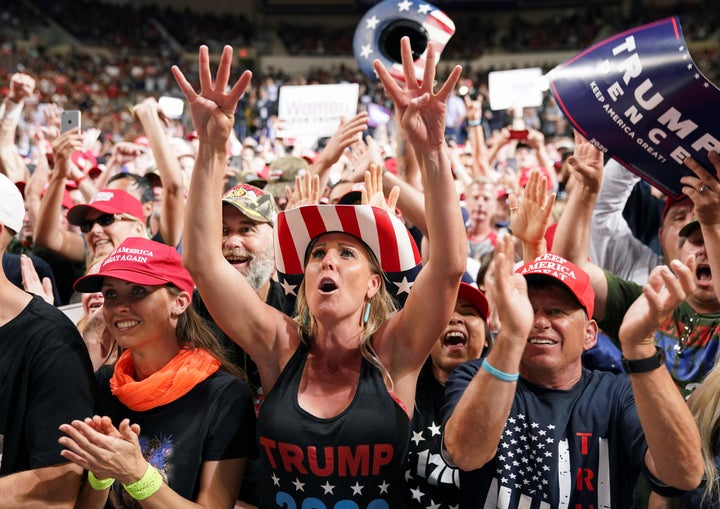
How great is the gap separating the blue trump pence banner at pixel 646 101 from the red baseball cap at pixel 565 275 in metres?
0.50

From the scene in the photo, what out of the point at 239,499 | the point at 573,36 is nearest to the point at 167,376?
the point at 239,499

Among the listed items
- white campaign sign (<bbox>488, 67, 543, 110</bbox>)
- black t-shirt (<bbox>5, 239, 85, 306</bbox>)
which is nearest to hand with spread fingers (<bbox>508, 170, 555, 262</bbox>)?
black t-shirt (<bbox>5, 239, 85, 306</bbox>)

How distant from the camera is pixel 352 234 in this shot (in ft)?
8.18

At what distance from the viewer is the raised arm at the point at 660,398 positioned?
193 centimetres

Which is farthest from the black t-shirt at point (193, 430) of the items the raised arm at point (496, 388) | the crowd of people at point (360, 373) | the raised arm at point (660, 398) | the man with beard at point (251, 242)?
the raised arm at point (660, 398)

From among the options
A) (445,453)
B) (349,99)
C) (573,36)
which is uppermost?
(573,36)

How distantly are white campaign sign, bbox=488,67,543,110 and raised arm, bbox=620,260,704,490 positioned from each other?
16.6 ft

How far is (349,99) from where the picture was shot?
261 inches

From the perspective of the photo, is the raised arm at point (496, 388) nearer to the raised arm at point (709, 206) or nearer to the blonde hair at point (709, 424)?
the blonde hair at point (709, 424)

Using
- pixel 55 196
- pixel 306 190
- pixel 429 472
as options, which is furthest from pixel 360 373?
pixel 55 196

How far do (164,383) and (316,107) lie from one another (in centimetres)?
470

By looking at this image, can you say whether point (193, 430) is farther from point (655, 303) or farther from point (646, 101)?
point (646, 101)

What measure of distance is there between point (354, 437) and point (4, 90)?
2064cm

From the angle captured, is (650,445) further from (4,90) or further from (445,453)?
(4,90)
